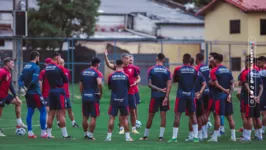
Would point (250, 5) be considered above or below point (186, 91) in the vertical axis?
above

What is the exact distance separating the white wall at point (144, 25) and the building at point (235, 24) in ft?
39.1

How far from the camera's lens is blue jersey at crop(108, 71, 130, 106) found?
19656 mm

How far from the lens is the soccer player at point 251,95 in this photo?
20203 millimetres

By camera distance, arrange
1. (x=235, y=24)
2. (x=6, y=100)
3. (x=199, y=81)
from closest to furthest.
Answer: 1. (x=199, y=81)
2. (x=6, y=100)
3. (x=235, y=24)

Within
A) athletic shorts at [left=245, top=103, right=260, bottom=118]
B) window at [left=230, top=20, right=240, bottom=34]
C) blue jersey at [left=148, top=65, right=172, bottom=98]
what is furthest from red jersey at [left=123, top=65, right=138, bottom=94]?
window at [left=230, top=20, right=240, bottom=34]

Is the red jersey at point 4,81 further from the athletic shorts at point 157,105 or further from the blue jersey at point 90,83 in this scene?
the athletic shorts at point 157,105

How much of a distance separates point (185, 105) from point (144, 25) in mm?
50400

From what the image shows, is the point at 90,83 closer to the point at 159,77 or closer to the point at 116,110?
the point at 116,110

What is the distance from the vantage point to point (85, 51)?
5578 centimetres

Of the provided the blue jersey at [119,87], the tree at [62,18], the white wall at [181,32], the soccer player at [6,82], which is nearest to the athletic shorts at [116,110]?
the blue jersey at [119,87]

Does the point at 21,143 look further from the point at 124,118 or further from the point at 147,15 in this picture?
the point at 147,15

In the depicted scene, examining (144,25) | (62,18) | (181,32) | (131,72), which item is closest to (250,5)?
(62,18)

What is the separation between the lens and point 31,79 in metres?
21.1


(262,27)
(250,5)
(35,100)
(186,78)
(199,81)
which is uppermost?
(250,5)
